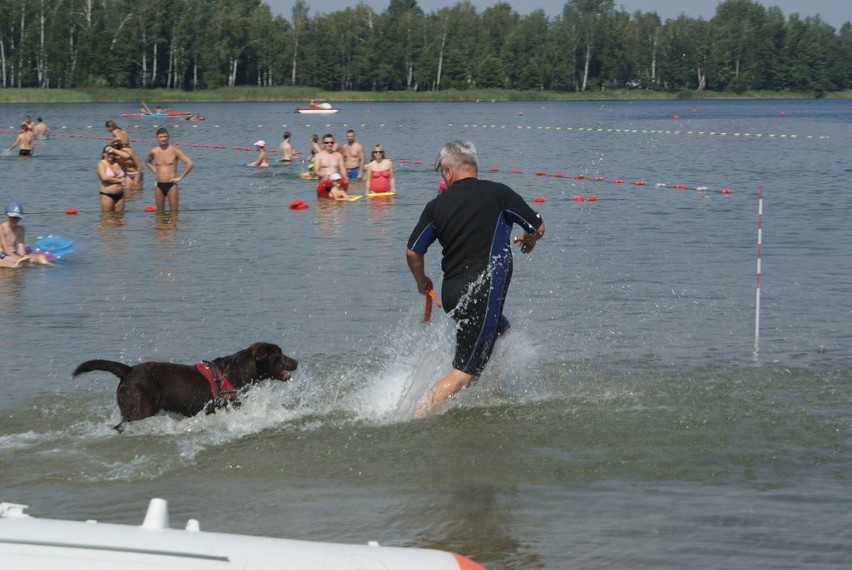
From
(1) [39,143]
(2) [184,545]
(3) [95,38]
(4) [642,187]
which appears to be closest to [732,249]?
(4) [642,187]

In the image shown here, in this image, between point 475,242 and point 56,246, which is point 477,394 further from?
point 56,246

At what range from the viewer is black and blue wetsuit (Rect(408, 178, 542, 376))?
7219 millimetres

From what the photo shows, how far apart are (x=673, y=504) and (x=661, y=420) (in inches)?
64.2

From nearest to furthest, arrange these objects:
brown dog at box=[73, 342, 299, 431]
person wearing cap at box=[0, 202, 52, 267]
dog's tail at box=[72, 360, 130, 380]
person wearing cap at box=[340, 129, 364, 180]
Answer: dog's tail at box=[72, 360, 130, 380] → brown dog at box=[73, 342, 299, 431] → person wearing cap at box=[0, 202, 52, 267] → person wearing cap at box=[340, 129, 364, 180]

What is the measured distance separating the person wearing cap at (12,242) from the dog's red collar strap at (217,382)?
8.01 meters

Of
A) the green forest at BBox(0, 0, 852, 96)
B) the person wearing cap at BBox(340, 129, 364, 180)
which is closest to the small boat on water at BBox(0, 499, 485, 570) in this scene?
the person wearing cap at BBox(340, 129, 364, 180)

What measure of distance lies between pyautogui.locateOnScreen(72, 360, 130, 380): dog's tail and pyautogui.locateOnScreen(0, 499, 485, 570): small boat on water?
142 inches

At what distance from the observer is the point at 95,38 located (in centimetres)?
9756

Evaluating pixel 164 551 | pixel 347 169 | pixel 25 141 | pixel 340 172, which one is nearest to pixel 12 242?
pixel 340 172

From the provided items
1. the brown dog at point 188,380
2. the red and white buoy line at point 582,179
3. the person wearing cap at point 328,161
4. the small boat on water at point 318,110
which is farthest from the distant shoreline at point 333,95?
the brown dog at point 188,380

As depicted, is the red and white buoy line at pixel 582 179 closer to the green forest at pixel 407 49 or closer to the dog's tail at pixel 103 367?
the dog's tail at pixel 103 367

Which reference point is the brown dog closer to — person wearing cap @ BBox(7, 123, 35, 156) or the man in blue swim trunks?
the man in blue swim trunks

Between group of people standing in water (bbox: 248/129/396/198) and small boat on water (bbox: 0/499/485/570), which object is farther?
group of people standing in water (bbox: 248/129/396/198)

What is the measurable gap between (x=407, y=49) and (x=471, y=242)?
11798 centimetres
